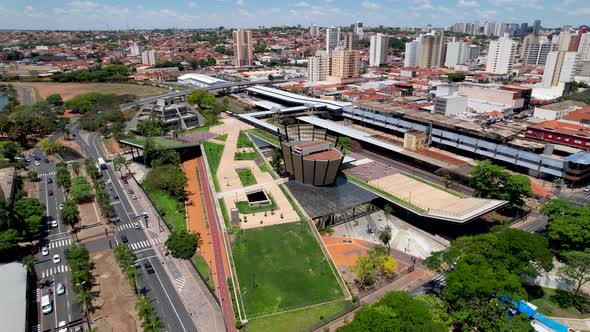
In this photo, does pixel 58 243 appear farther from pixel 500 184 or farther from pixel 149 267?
pixel 500 184

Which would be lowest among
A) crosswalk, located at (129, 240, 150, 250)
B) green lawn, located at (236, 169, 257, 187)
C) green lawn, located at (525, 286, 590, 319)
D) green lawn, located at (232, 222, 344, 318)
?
crosswalk, located at (129, 240, 150, 250)

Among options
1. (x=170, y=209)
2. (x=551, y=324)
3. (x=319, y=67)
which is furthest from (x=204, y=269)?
(x=319, y=67)

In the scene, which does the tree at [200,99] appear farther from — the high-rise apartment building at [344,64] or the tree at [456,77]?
the tree at [456,77]

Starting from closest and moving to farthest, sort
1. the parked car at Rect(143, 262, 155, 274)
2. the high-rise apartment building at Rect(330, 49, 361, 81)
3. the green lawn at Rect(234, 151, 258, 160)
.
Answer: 1. the parked car at Rect(143, 262, 155, 274)
2. the green lawn at Rect(234, 151, 258, 160)
3. the high-rise apartment building at Rect(330, 49, 361, 81)

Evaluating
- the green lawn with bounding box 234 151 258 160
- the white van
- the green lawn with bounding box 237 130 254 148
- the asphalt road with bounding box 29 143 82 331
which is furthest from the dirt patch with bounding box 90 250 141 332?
the green lawn with bounding box 237 130 254 148

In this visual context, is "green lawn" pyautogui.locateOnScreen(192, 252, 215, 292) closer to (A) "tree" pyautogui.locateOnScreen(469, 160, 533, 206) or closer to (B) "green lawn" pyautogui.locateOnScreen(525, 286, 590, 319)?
(B) "green lawn" pyautogui.locateOnScreen(525, 286, 590, 319)

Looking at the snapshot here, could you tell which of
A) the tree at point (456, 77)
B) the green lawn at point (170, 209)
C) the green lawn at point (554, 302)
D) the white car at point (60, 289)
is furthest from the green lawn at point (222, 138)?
the tree at point (456, 77)
